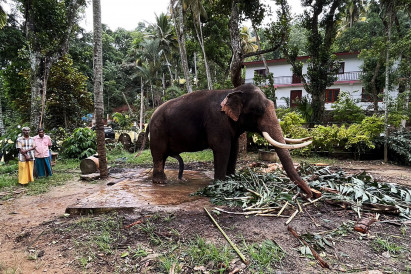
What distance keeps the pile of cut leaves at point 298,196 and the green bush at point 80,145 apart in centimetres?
858

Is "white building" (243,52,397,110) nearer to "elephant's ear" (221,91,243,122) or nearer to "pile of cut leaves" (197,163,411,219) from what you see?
"elephant's ear" (221,91,243,122)

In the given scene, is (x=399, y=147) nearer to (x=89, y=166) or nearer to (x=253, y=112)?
(x=253, y=112)

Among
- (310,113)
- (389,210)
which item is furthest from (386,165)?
(389,210)

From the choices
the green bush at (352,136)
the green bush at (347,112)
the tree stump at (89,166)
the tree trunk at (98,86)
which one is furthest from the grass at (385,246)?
the green bush at (347,112)

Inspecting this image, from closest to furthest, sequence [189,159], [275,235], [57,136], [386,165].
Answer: [275,235]
[386,165]
[189,159]
[57,136]

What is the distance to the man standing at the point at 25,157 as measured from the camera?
7.12 metres

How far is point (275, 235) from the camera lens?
10.1ft

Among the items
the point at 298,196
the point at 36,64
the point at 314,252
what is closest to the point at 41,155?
the point at 36,64

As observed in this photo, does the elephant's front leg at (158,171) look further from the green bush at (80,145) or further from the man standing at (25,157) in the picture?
the green bush at (80,145)

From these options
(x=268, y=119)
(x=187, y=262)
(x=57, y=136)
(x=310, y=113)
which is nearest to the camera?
(x=187, y=262)

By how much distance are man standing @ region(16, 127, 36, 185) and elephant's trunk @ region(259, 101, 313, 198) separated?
263 inches

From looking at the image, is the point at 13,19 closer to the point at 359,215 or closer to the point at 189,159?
the point at 189,159

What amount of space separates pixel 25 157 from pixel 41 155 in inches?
26.0

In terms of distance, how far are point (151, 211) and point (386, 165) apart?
942 cm
